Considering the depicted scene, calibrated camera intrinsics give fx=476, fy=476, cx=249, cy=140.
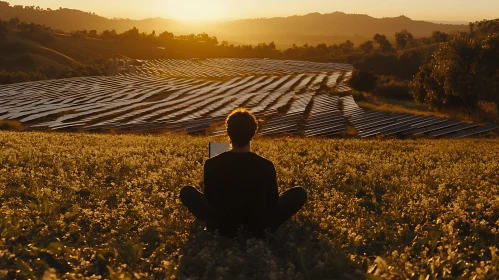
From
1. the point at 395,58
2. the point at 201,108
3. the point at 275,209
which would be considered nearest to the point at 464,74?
the point at 201,108

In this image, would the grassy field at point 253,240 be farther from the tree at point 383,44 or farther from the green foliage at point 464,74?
the tree at point 383,44

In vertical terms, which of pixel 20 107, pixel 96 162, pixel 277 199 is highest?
pixel 277 199

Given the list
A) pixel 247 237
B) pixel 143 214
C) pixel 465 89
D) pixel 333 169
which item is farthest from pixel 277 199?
pixel 465 89

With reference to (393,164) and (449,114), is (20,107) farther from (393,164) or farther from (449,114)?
(393,164)

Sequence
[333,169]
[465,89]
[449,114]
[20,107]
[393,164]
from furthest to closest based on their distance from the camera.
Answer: [20,107] < [449,114] < [465,89] < [393,164] < [333,169]

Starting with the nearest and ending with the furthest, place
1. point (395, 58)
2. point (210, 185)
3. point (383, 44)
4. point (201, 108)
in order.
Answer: point (210, 185), point (201, 108), point (395, 58), point (383, 44)

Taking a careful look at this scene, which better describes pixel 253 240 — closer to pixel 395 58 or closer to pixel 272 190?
pixel 272 190
